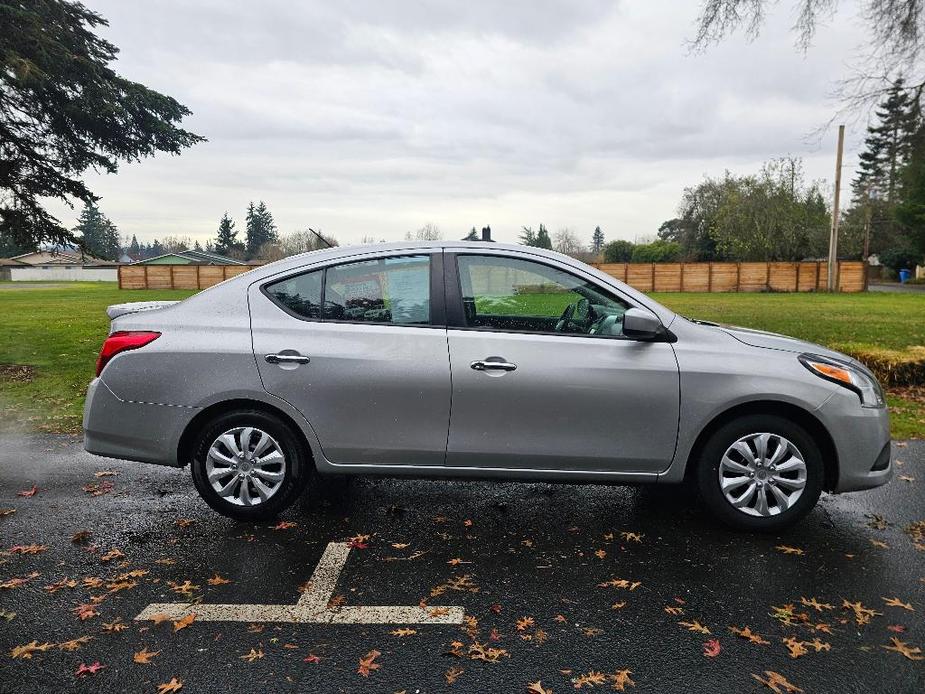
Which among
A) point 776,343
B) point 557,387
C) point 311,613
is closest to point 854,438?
point 776,343

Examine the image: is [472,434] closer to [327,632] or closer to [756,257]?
[327,632]

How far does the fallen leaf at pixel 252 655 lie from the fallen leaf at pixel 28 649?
84cm

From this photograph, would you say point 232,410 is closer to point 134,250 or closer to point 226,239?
point 226,239

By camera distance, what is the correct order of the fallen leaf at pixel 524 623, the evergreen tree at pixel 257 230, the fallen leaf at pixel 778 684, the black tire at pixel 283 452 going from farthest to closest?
1. the evergreen tree at pixel 257 230
2. the black tire at pixel 283 452
3. the fallen leaf at pixel 524 623
4. the fallen leaf at pixel 778 684

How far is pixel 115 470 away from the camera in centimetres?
540

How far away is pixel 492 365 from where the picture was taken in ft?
12.9

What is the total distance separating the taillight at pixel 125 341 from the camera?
4.13 metres

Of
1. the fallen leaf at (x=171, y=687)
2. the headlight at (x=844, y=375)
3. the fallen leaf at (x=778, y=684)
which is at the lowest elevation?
the fallen leaf at (x=171, y=687)

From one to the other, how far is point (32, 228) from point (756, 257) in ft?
171

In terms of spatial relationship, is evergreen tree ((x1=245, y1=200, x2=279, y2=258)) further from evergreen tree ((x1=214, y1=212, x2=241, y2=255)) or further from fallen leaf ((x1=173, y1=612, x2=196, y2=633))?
fallen leaf ((x1=173, y1=612, x2=196, y2=633))

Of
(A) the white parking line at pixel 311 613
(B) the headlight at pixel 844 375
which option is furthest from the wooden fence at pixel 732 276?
(A) the white parking line at pixel 311 613

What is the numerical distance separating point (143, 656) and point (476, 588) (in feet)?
4.92

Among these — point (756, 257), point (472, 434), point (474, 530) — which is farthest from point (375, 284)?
point (756, 257)

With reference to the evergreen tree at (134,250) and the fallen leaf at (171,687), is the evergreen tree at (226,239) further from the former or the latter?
the fallen leaf at (171,687)
